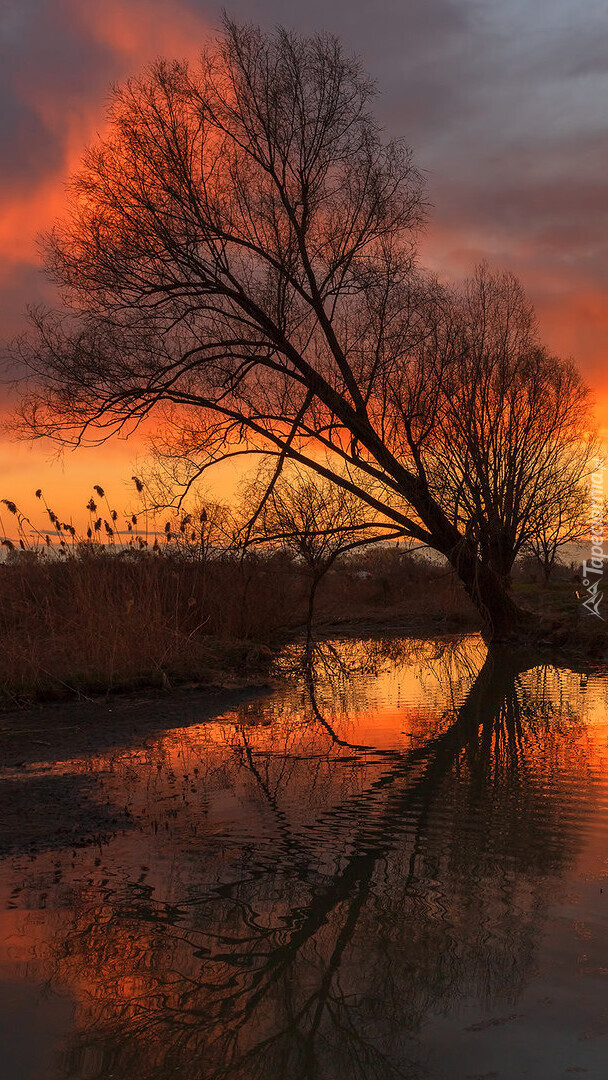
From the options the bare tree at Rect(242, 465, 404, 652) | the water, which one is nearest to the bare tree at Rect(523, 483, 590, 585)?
the bare tree at Rect(242, 465, 404, 652)

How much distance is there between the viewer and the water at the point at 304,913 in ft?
10.1

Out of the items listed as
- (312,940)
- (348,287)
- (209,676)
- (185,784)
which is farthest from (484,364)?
(312,940)

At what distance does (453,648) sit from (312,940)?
587 inches

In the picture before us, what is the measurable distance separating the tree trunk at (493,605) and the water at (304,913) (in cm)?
936

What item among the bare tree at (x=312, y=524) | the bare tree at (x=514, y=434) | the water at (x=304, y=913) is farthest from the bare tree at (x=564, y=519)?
the water at (x=304, y=913)

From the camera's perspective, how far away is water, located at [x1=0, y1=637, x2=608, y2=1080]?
307 centimetres

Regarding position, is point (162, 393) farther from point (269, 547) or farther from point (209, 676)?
point (209, 676)

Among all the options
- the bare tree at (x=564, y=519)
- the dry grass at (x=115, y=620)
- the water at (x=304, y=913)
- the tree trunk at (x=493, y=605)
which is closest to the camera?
the water at (x=304, y=913)

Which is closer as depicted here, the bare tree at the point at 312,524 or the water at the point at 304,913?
the water at the point at 304,913

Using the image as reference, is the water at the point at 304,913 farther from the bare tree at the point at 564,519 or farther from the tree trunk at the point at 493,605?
the bare tree at the point at 564,519

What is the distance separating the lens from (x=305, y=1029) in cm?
320

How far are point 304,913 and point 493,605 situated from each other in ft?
48.4

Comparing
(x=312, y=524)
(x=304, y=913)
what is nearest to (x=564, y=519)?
(x=312, y=524)

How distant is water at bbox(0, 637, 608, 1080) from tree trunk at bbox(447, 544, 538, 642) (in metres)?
9.36
